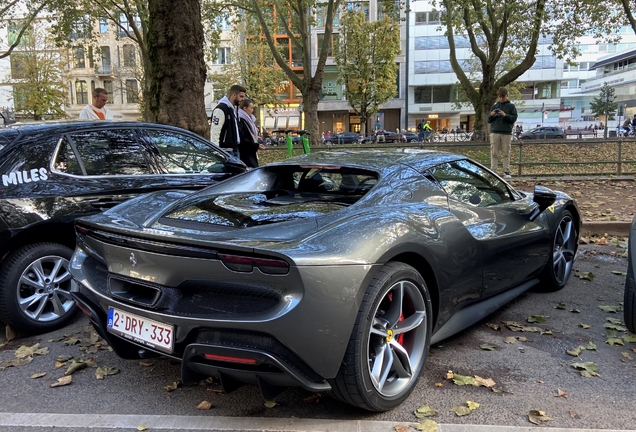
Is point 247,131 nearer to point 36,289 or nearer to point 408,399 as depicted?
point 36,289

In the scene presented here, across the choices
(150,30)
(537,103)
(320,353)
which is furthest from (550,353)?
(537,103)

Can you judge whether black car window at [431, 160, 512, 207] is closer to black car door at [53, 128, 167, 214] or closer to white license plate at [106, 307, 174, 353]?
white license plate at [106, 307, 174, 353]

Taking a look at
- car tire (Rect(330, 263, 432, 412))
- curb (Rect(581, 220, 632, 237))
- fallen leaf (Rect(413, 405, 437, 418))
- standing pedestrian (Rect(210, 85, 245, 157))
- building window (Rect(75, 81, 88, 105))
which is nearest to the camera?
car tire (Rect(330, 263, 432, 412))

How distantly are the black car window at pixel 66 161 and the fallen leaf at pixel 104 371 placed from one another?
5.25 ft

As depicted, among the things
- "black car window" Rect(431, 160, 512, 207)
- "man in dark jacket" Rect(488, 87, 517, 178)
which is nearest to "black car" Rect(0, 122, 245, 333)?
"black car window" Rect(431, 160, 512, 207)

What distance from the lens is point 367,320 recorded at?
93.0 inches

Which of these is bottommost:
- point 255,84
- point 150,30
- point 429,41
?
point 150,30

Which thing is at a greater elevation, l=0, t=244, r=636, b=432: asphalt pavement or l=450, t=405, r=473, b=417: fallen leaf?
l=450, t=405, r=473, b=417: fallen leaf

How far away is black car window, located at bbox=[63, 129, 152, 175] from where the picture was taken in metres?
4.14

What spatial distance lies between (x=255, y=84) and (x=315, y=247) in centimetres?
4287

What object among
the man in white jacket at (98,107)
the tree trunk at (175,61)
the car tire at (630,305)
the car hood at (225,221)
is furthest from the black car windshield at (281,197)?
the man in white jacket at (98,107)

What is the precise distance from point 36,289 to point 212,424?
2056 millimetres

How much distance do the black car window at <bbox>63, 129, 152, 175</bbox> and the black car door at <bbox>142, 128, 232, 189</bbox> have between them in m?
0.14

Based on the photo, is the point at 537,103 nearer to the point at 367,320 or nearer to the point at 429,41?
the point at 429,41
